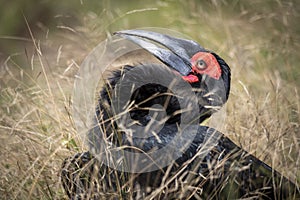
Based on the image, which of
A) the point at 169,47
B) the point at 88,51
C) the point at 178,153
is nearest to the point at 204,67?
the point at 169,47

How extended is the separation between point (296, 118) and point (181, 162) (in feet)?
3.49

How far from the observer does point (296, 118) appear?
12.8 ft

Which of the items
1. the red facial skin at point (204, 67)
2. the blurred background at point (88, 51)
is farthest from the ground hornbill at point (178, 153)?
the blurred background at point (88, 51)

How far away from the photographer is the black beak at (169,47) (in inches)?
136

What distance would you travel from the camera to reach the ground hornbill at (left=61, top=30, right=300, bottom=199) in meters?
3.09

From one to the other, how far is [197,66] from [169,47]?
0.18m

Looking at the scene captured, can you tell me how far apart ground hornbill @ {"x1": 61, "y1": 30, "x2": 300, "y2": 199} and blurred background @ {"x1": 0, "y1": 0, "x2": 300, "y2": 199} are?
14cm

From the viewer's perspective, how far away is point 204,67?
3475 millimetres

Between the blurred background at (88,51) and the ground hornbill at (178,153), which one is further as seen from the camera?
the blurred background at (88,51)

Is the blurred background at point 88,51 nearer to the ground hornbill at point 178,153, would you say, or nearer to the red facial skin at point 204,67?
the ground hornbill at point 178,153

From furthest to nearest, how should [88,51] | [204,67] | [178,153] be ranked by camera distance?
[88,51] < [204,67] < [178,153]

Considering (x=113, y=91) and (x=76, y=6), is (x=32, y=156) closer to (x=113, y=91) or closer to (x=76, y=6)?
(x=113, y=91)

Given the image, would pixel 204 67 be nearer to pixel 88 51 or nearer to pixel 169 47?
pixel 169 47

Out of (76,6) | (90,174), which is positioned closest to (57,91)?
(90,174)
